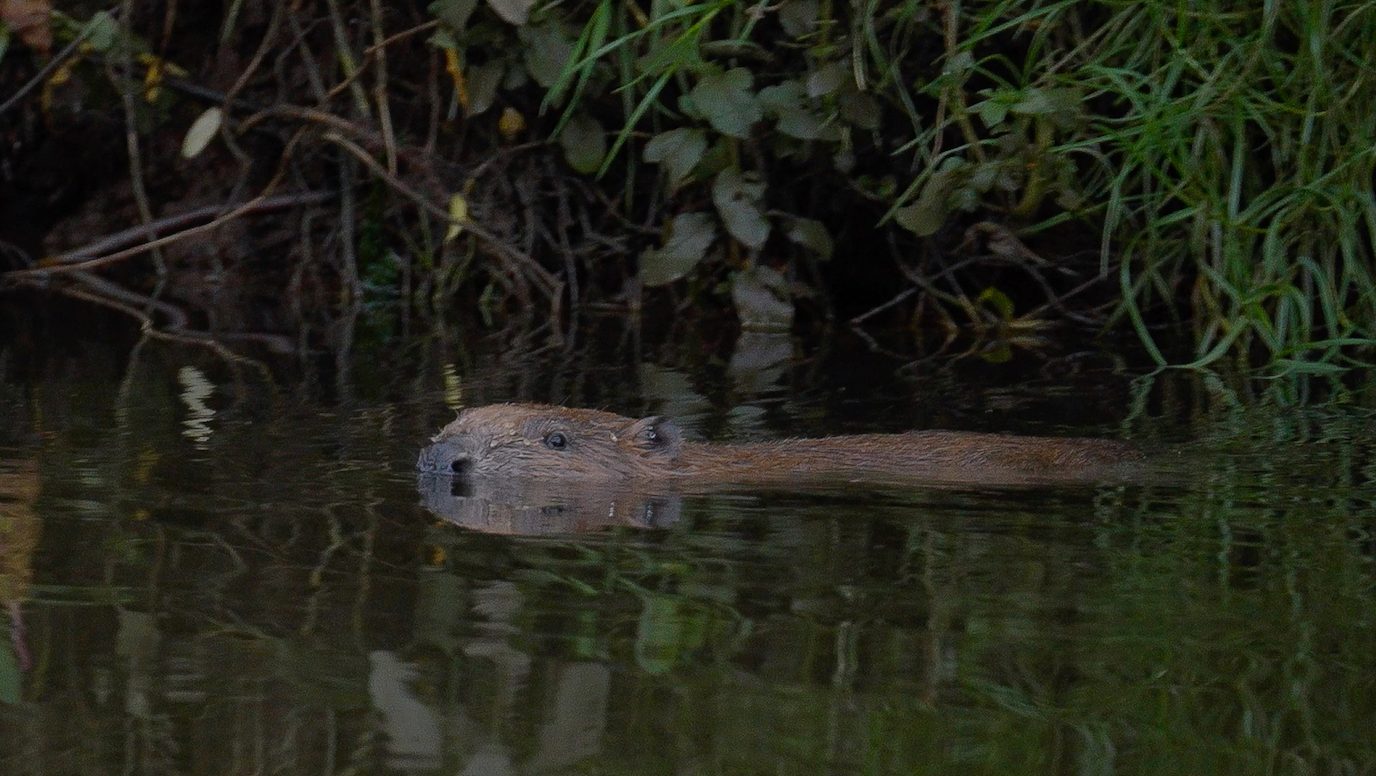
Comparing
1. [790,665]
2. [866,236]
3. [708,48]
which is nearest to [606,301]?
[866,236]

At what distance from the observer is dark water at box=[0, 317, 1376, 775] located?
8.23 feet

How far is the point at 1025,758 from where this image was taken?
246 centimetres

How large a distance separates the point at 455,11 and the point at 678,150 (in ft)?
2.91

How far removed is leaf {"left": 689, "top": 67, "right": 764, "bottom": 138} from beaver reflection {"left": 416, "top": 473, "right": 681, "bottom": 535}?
5.89 feet

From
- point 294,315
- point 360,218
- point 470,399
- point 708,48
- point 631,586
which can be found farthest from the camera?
point 360,218

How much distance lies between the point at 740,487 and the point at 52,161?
5449mm

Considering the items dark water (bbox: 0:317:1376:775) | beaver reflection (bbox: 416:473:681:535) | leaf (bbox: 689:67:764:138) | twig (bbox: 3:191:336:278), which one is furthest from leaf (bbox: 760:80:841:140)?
twig (bbox: 3:191:336:278)

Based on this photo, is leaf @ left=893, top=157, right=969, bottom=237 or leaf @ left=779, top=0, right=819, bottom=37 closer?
leaf @ left=893, top=157, right=969, bottom=237

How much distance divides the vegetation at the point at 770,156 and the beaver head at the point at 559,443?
1350 mm

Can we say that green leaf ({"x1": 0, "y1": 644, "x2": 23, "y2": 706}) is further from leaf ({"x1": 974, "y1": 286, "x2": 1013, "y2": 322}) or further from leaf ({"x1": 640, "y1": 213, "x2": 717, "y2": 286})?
leaf ({"x1": 974, "y1": 286, "x2": 1013, "y2": 322})

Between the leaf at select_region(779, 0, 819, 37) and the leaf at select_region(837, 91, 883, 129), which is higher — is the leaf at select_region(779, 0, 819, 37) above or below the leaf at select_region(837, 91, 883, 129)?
above

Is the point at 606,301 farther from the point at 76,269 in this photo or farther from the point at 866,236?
the point at 76,269

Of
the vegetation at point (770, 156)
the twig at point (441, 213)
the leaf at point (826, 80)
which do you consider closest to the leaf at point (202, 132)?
the vegetation at point (770, 156)

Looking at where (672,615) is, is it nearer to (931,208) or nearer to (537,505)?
(537,505)
